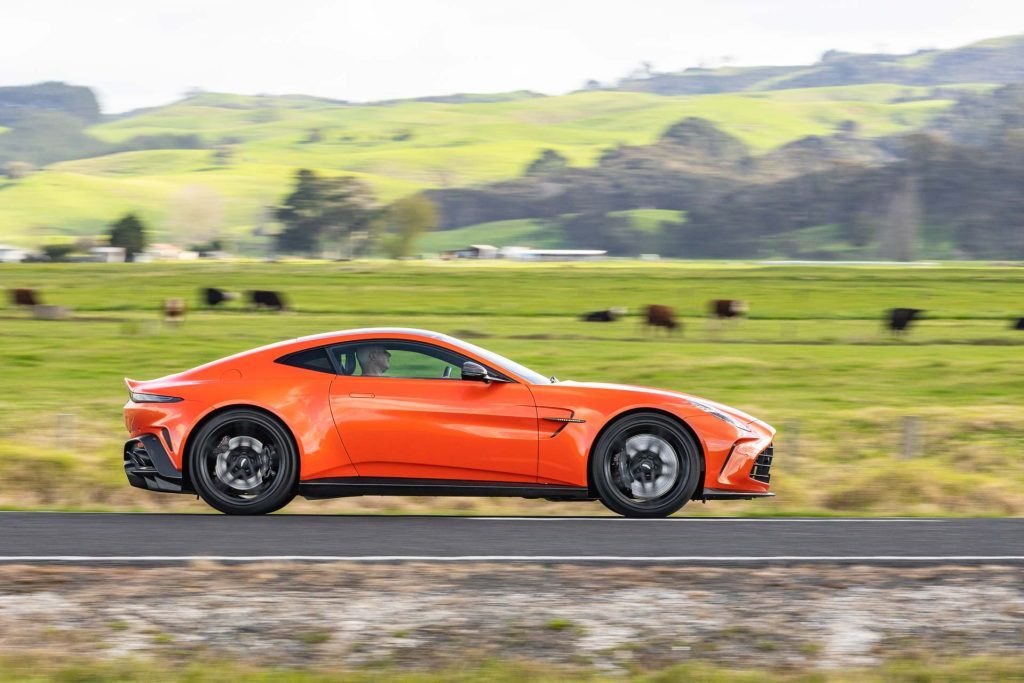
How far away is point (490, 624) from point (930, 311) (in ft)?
181

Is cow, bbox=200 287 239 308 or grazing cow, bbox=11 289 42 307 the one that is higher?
cow, bbox=200 287 239 308

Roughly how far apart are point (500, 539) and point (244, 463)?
205 centimetres

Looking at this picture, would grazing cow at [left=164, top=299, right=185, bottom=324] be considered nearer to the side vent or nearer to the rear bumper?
the rear bumper

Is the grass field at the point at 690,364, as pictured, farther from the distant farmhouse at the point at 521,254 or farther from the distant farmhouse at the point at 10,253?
the distant farmhouse at the point at 521,254

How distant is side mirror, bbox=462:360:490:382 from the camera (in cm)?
934

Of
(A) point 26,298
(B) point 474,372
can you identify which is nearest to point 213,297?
(A) point 26,298

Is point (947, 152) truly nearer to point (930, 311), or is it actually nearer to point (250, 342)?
point (930, 311)

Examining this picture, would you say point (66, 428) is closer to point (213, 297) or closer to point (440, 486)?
point (440, 486)

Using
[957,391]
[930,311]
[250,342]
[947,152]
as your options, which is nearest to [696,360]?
[957,391]

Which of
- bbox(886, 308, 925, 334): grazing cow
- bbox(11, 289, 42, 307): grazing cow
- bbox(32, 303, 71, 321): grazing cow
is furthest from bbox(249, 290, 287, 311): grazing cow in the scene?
bbox(886, 308, 925, 334): grazing cow

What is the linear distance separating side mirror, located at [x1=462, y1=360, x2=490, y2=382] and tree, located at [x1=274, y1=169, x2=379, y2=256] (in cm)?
16491

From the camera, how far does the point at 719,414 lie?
9656 millimetres

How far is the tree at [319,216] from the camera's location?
172375 mm

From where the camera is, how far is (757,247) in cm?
18462
